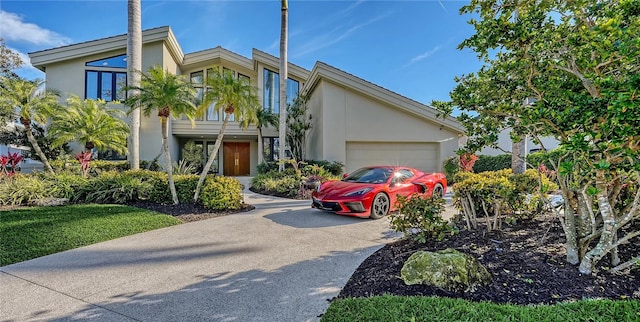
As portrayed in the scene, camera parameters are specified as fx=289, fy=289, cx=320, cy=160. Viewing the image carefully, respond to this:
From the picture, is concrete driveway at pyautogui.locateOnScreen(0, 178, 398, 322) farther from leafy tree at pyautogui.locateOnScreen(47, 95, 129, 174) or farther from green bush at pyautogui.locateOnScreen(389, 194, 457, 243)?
leafy tree at pyautogui.locateOnScreen(47, 95, 129, 174)

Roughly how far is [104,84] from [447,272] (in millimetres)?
17587

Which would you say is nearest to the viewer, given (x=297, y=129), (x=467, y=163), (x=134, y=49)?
(x=134, y=49)

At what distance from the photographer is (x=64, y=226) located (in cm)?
557

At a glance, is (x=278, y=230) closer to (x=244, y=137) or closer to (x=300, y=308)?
(x=300, y=308)

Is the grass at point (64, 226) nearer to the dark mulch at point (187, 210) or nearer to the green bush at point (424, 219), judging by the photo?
the dark mulch at point (187, 210)

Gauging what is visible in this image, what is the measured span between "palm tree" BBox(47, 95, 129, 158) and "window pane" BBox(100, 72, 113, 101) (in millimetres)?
2245

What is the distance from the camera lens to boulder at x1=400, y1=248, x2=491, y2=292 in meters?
2.85

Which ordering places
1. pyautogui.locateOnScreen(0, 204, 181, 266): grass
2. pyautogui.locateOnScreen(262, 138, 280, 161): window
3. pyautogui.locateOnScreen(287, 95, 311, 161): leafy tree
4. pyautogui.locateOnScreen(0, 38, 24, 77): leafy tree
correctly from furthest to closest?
pyautogui.locateOnScreen(0, 38, 24, 77): leafy tree < pyautogui.locateOnScreen(262, 138, 280, 161): window < pyautogui.locateOnScreen(287, 95, 311, 161): leafy tree < pyautogui.locateOnScreen(0, 204, 181, 266): grass

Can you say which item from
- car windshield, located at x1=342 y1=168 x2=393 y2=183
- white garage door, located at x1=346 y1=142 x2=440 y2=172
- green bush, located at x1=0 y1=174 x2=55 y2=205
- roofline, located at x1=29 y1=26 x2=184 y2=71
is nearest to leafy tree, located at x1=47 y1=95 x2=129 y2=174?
roofline, located at x1=29 y1=26 x2=184 y2=71

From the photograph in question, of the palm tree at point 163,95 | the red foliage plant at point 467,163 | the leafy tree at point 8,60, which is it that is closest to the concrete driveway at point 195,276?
the palm tree at point 163,95

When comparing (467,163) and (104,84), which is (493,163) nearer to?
(467,163)

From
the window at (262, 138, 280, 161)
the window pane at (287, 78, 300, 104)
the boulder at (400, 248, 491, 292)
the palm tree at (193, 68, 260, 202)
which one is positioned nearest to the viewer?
the boulder at (400, 248, 491, 292)

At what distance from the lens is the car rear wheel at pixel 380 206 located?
6617 mm

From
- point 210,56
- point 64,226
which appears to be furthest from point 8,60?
point 64,226
